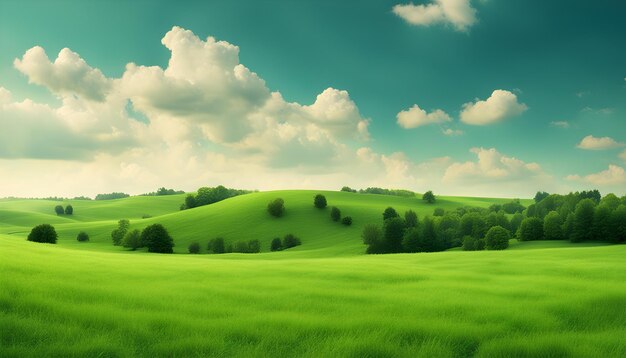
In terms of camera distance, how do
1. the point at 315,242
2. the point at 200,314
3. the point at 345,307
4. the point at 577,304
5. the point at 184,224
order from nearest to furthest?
the point at 200,314 → the point at 345,307 → the point at 577,304 → the point at 315,242 → the point at 184,224

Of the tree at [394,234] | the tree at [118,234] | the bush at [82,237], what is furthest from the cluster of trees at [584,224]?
the bush at [82,237]

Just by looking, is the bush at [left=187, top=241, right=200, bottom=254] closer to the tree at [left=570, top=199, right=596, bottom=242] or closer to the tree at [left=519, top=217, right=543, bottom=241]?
the tree at [left=519, top=217, right=543, bottom=241]

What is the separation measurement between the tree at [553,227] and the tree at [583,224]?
663 cm

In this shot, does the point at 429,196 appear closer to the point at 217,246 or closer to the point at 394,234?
the point at 394,234

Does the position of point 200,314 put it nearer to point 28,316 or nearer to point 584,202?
point 28,316

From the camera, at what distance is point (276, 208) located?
131750mm

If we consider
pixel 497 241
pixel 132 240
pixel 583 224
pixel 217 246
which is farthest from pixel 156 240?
pixel 583 224

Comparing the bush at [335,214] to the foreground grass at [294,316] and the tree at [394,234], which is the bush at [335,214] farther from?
the foreground grass at [294,316]

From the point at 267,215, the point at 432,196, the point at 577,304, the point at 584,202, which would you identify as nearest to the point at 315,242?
the point at 267,215

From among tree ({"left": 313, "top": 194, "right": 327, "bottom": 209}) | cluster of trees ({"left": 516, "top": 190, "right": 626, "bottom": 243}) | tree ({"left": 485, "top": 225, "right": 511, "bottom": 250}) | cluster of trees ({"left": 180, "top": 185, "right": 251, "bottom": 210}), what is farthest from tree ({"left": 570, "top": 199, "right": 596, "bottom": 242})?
cluster of trees ({"left": 180, "top": 185, "right": 251, "bottom": 210})

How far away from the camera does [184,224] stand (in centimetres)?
12631

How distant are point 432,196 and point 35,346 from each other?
169m

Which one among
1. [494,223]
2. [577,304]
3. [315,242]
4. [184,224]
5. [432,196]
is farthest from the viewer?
[432,196]

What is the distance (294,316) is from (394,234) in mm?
89061
